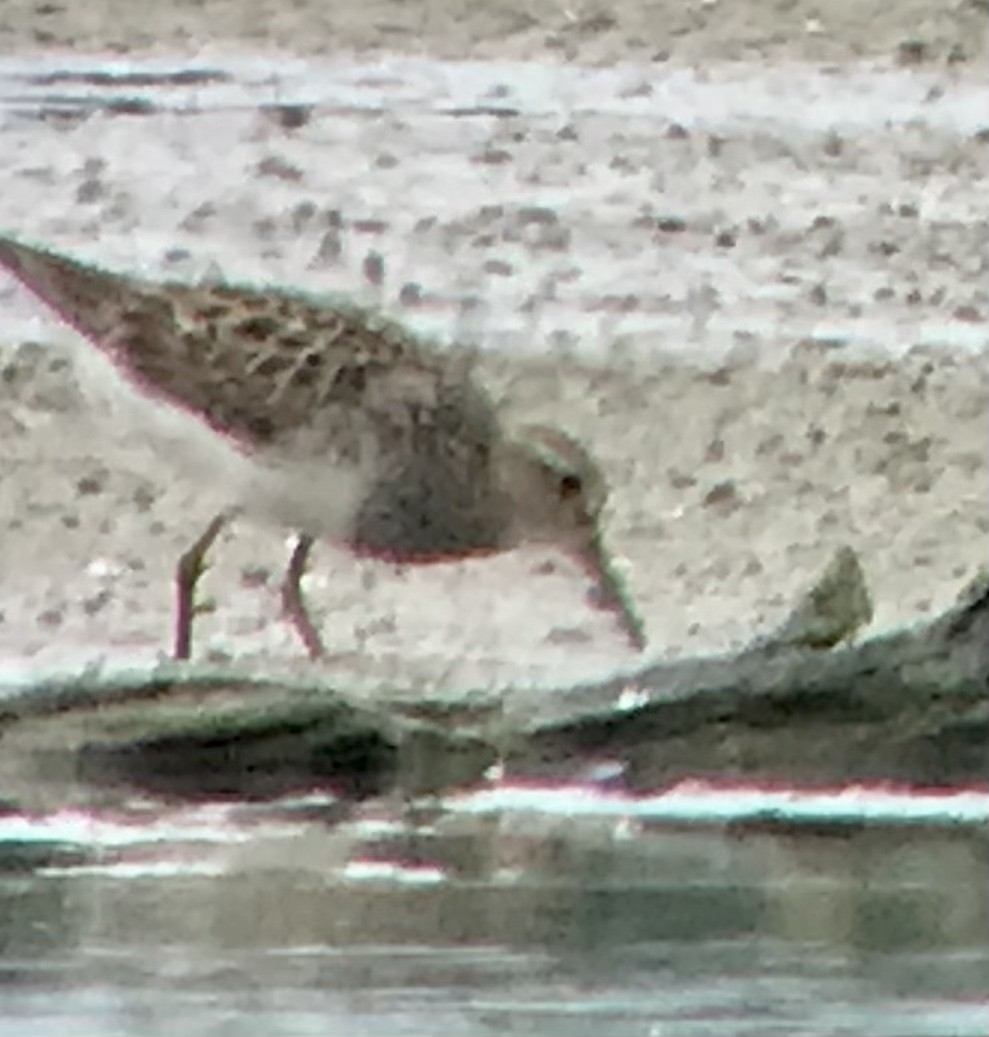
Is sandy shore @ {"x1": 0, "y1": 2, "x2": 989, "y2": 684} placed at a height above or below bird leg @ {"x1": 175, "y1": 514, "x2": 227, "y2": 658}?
above

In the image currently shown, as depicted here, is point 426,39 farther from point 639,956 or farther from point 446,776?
point 639,956

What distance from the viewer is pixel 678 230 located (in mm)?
1141

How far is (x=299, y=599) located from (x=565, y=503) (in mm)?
135

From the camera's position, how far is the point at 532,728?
3.45ft

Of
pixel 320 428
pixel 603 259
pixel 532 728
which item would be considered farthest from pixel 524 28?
pixel 532 728

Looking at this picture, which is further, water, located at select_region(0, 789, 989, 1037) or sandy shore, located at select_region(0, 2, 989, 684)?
sandy shore, located at select_region(0, 2, 989, 684)

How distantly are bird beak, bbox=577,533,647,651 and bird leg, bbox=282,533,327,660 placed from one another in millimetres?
131

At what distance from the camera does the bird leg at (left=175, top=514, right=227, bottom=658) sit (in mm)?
1082

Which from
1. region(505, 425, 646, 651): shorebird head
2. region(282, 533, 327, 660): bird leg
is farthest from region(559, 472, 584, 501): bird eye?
region(282, 533, 327, 660): bird leg

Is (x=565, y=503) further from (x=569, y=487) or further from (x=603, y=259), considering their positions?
(x=603, y=259)

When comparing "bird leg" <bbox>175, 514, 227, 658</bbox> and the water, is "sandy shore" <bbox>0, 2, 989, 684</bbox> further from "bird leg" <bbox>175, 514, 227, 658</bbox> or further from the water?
the water

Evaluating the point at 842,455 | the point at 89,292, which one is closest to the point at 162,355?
the point at 89,292

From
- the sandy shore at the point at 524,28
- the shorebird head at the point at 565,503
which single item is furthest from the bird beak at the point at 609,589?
the sandy shore at the point at 524,28

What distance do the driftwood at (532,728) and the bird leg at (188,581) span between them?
0.07ft
